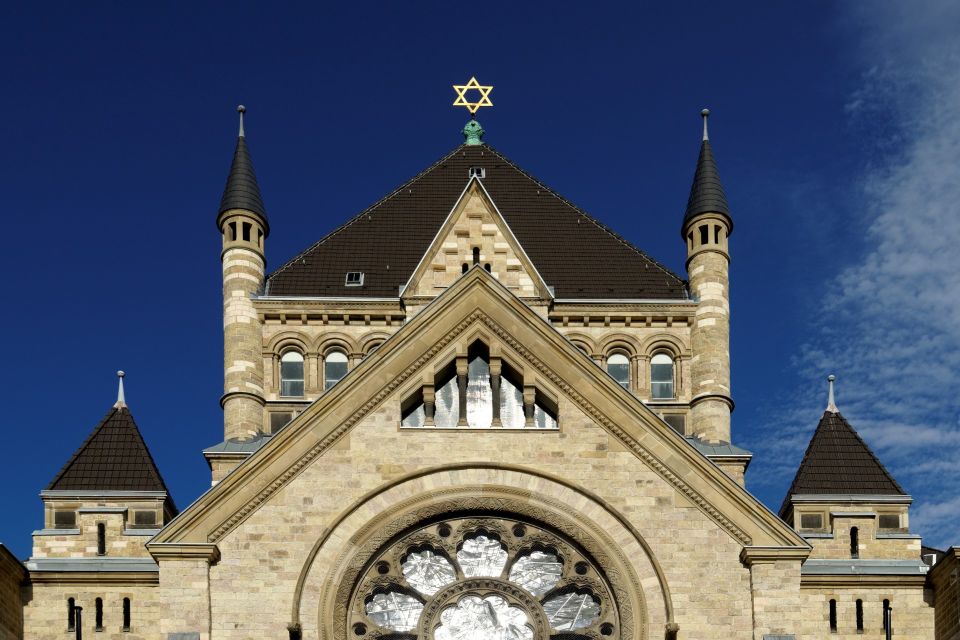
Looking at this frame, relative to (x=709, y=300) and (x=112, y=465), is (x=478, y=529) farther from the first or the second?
(x=709, y=300)

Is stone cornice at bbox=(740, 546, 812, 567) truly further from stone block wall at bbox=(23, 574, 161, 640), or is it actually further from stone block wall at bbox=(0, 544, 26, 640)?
stone block wall at bbox=(0, 544, 26, 640)

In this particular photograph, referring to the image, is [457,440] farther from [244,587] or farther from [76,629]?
[76,629]

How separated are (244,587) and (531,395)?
620 centimetres

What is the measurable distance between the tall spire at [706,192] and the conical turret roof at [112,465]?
552 inches

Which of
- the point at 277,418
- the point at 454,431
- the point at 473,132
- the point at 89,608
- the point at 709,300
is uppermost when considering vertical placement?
the point at 473,132

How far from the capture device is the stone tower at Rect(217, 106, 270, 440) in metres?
42.4


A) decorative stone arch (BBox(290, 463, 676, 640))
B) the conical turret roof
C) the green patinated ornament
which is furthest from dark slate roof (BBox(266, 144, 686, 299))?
decorative stone arch (BBox(290, 463, 676, 640))

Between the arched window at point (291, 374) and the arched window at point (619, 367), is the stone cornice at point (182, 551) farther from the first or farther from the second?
the arched window at point (619, 367)

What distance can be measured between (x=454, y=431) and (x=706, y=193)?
42.8ft

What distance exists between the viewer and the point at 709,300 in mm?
44062

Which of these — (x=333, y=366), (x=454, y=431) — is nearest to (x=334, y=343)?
(x=333, y=366)

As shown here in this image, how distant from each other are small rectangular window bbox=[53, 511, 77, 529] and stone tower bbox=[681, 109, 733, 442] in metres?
13.8

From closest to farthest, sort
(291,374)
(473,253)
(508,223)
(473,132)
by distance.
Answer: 1. (473,253)
2. (291,374)
3. (508,223)
4. (473,132)

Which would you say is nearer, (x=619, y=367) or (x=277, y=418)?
(x=277, y=418)
